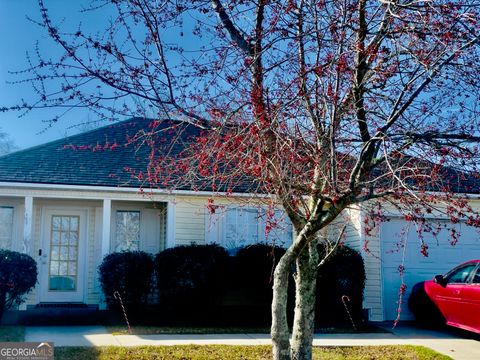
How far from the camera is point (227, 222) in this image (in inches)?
545

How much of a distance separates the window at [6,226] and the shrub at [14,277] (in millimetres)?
1820

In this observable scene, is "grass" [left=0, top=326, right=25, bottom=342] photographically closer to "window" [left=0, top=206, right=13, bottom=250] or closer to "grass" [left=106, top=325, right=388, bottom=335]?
"grass" [left=106, top=325, right=388, bottom=335]

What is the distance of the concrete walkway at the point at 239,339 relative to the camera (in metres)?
9.05

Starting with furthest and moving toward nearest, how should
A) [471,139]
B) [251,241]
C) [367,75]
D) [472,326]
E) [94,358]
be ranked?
[251,241]
[472,326]
[94,358]
[367,75]
[471,139]

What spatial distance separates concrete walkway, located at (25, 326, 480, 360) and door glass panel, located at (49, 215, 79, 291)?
113 inches

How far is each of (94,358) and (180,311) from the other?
4617 mm

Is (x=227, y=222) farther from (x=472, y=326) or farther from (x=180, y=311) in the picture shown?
(x=472, y=326)

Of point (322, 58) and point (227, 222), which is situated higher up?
point (322, 58)

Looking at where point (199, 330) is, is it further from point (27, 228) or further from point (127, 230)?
point (27, 228)

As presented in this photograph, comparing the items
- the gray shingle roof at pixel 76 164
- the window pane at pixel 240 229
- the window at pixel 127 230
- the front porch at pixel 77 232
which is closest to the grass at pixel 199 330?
the front porch at pixel 77 232

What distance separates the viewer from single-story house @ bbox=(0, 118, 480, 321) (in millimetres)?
12891

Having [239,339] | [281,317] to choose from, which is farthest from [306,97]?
[239,339]

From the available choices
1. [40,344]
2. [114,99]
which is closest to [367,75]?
[114,99]

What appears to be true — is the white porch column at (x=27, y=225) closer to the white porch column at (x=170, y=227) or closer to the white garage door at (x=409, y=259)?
the white porch column at (x=170, y=227)
